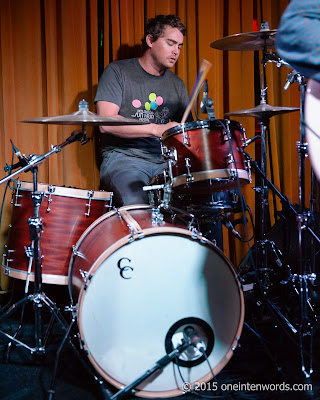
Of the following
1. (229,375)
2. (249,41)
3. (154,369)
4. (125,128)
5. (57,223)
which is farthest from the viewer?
(125,128)

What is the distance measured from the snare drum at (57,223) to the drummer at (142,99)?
0.85 ft

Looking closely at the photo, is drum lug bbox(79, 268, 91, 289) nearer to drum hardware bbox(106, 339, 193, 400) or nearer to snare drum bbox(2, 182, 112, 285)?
drum hardware bbox(106, 339, 193, 400)

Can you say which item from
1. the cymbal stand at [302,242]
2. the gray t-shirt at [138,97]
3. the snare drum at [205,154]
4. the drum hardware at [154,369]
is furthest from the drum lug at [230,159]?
the gray t-shirt at [138,97]

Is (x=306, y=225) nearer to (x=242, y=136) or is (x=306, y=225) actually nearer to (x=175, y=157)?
(x=242, y=136)

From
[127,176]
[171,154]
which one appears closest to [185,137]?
[171,154]

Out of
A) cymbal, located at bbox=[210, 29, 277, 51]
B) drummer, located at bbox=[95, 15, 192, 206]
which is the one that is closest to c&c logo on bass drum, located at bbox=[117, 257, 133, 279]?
drummer, located at bbox=[95, 15, 192, 206]

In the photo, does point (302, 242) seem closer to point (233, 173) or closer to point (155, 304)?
point (233, 173)

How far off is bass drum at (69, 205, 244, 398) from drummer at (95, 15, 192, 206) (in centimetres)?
97

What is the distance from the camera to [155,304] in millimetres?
1646

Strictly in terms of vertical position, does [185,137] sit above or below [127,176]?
above

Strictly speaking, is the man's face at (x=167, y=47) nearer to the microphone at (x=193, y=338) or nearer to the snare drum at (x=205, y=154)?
the snare drum at (x=205, y=154)

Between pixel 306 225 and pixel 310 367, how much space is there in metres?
0.65

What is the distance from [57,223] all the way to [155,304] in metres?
0.93

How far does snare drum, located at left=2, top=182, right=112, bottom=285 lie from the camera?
2.33m
